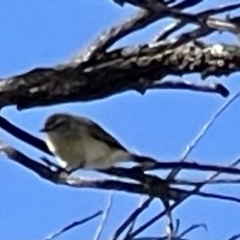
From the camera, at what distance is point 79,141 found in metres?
4.16

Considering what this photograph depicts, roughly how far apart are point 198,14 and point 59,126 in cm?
299

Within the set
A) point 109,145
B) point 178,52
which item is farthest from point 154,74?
point 109,145

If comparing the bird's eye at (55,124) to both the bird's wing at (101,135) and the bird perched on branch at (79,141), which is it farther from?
the bird's wing at (101,135)

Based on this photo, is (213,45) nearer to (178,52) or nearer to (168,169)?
(178,52)

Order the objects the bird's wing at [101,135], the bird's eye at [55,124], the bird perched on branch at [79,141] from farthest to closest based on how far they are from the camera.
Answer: the bird's eye at [55,124]
the bird's wing at [101,135]
the bird perched on branch at [79,141]

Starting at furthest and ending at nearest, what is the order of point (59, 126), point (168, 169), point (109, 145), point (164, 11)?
point (59, 126), point (109, 145), point (168, 169), point (164, 11)

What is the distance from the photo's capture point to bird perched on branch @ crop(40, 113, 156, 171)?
11.9ft

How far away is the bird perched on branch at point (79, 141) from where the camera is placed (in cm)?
363

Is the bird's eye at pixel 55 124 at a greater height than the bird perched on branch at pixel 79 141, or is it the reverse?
the bird's eye at pixel 55 124

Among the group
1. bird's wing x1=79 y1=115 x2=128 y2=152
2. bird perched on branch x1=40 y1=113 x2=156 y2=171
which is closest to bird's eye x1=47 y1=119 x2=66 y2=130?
bird perched on branch x1=40 y1=113 x2=156 y2=171

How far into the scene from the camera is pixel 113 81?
1479mm

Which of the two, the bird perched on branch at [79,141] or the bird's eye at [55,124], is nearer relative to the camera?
the bird perched on branch at [79,141]

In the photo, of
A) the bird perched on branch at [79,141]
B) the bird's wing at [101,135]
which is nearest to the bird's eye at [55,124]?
the bird perched on branch at [79,141]

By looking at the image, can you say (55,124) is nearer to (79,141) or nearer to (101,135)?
(79,141)
